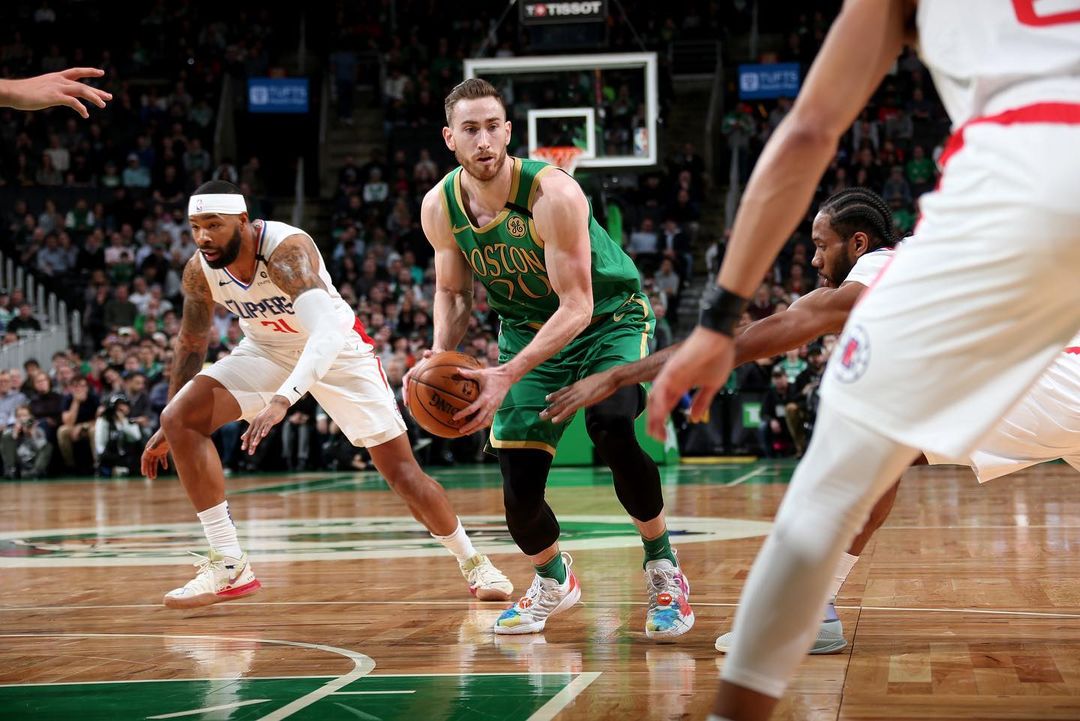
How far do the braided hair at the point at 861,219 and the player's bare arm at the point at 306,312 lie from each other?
7.21 ft

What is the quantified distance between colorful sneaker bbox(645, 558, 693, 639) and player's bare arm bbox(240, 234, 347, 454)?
1.59 m

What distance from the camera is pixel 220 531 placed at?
232 inches

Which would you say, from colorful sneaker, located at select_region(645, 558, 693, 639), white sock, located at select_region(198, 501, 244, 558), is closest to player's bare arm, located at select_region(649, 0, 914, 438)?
colorful sneaker, located at select_region(645, 558, 693, 639)

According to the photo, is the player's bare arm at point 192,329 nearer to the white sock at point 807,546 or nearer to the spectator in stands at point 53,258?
the white sock at point 807,546

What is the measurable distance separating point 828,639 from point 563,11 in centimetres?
1351

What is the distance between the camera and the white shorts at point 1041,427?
427 cm

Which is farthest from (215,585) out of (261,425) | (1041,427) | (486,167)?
(1041,427)

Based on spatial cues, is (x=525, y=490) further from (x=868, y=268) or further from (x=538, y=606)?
(x=868, y=268)

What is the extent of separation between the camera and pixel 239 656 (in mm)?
4465

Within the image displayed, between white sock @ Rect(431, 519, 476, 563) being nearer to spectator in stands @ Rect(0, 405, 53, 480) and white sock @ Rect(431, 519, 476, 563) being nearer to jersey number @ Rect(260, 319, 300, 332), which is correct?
jersey number @ Rect(260, 319, 300, 332)

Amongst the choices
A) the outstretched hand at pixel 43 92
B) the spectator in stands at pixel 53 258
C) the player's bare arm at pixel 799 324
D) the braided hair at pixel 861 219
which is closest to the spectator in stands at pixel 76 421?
the spectator in stands at pixel 53 258

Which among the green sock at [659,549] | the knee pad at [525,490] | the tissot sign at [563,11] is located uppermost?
the tissot sign at [563,11]

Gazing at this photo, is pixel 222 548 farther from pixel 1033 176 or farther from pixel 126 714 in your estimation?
pixel 1033 176

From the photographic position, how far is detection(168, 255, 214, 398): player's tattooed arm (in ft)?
20.2
